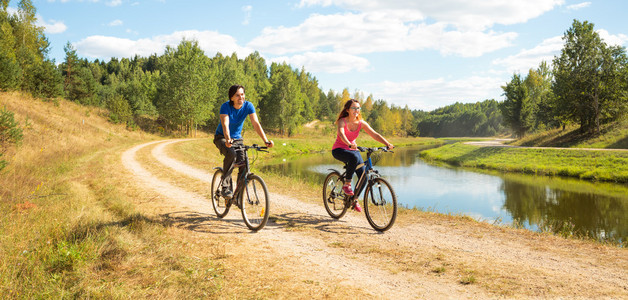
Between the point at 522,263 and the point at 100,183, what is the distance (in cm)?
1098

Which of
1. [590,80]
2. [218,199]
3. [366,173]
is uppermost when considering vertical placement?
[590,80]

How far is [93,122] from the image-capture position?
1367 inches

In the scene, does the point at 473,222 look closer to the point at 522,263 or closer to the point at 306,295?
the point at 522,263

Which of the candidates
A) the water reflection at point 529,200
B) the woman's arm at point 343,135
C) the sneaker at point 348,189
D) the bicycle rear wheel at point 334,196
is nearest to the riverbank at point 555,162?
the water reflection at point 529,200

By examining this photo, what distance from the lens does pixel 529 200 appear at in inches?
632

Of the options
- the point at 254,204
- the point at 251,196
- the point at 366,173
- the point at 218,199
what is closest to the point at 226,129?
the point at 251,196

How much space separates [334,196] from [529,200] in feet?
44.5

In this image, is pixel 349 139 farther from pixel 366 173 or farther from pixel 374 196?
pixel 374 196

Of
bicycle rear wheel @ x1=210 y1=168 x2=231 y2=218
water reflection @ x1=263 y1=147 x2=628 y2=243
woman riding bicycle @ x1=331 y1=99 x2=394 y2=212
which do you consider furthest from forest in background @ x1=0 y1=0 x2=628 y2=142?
woman riding bicycle @ x1=331 y1=99 x2=394 y2=212

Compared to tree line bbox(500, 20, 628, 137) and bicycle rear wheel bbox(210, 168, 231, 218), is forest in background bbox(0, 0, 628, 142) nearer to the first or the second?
tree line bbox(500, 20, 628, 137)

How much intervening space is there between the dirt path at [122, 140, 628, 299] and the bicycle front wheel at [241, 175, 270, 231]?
211mm

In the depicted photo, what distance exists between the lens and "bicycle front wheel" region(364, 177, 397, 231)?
600cm

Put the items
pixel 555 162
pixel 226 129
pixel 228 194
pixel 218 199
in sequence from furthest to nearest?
pixel 555 162
pixel 218 199
pixel 228 194
pixel 226 129

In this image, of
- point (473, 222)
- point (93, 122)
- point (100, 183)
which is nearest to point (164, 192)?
point (100, 183)
